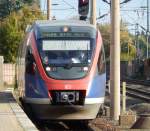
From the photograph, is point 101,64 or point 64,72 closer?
point 64,72

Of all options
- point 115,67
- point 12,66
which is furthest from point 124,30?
point 115,67

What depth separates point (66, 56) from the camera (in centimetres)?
1805

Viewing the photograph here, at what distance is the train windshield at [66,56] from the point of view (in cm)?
1762

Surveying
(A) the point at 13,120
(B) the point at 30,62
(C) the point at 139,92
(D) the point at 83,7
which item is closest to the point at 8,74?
(C) the point at 139,92

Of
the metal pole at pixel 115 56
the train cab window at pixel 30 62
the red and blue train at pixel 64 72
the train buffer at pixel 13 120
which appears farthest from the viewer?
the metal pole at pixel 115 56

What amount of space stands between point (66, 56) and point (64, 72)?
24.8 inches

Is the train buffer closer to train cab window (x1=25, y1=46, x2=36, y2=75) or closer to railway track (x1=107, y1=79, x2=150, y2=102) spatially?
train cab window (x1=25, y1=46, x2=36, y2=75)

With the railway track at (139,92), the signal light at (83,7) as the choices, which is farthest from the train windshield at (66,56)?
the railway track at (139,92)

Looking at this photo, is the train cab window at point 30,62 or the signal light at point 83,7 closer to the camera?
the train cab window at point 30,62

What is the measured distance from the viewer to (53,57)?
59.0 feet

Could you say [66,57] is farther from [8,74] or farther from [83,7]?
[8,74]

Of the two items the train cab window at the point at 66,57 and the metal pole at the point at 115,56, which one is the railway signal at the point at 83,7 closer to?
the metal pole at the point at 115,56

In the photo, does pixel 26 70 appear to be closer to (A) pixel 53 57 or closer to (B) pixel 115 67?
(A) pixel 53 57

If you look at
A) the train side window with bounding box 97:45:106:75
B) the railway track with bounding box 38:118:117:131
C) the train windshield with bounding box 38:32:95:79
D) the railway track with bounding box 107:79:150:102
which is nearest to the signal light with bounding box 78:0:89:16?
the railway track with bounding box 107:79:150:102
